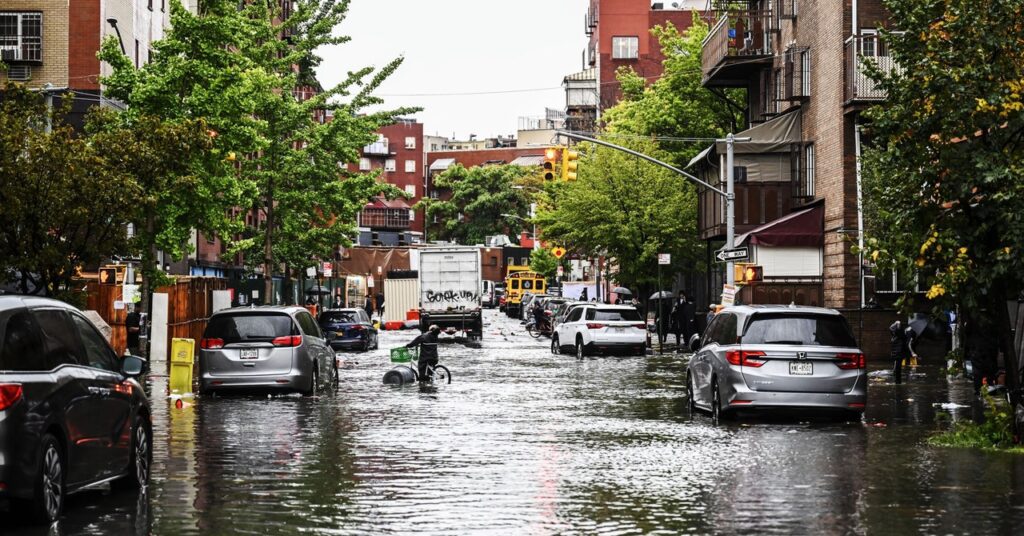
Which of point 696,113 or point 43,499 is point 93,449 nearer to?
point 43,499

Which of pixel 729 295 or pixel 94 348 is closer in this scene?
pixel 94 348

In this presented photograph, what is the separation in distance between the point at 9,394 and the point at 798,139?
37.7 m

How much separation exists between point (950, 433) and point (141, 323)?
2134 centimetres

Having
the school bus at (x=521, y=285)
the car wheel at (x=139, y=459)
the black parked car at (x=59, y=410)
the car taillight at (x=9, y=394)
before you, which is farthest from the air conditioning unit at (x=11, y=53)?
the school bus at (x=521, y=285)

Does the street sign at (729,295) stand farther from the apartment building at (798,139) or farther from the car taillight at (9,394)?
the car taillight at (9,394)

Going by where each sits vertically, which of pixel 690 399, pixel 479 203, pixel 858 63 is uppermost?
pixel 479 203

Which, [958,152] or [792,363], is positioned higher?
[958,152]

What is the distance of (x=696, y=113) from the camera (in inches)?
2403

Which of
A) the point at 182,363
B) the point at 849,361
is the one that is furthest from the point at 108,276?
the point at 849,361

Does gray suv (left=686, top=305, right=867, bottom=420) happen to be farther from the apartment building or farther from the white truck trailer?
the white truck trailer

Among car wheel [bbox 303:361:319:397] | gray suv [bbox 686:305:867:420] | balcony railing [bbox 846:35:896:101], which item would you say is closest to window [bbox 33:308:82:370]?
gray suv [bbox 686:305:867:420]

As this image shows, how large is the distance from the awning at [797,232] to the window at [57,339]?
33.3 m

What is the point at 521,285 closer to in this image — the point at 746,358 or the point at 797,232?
the point at 797,232

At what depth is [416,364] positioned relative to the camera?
3166cm
